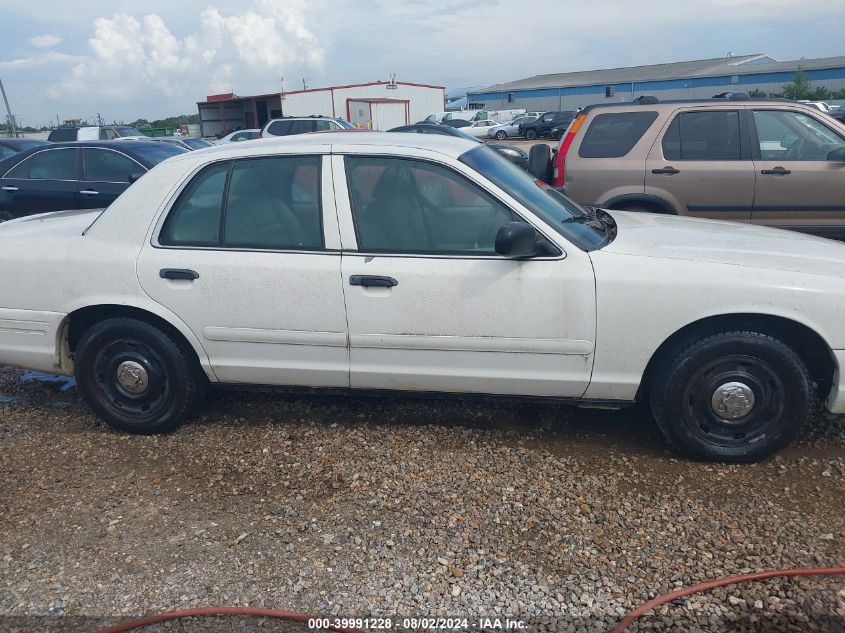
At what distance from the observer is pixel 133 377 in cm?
398

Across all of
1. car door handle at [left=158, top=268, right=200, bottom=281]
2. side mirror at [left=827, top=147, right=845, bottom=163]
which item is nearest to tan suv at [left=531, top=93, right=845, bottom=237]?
side mirror at [left=827, top=147, right=845, bottom=163]

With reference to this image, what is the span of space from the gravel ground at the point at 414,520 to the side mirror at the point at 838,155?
141 inches

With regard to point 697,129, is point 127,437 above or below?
below

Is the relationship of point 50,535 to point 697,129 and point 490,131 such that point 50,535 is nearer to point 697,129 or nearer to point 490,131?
point 697,129

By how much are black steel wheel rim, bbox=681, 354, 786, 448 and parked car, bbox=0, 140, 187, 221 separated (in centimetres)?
760

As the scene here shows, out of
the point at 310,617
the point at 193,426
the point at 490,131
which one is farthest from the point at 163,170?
the point at 490,131

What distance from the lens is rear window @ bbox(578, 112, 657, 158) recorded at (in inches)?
266

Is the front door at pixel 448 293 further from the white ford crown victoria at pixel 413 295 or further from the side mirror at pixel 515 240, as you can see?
the side mirror at pixel 515 240

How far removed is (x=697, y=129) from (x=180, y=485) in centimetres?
566

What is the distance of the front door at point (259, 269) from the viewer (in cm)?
365

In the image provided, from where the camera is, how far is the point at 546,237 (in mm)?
3453

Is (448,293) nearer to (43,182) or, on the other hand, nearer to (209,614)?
(209,614)

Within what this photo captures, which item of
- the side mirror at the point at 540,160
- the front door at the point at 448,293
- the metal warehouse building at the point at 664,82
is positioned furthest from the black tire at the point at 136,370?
the metal warehouse building at the point at 664,82

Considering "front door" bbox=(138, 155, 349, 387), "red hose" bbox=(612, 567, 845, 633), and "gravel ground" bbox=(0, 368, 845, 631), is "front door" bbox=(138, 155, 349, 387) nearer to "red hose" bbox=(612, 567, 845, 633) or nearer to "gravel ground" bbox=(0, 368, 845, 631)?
"gravel ground" bbox=(0, 368, 845, 631)
